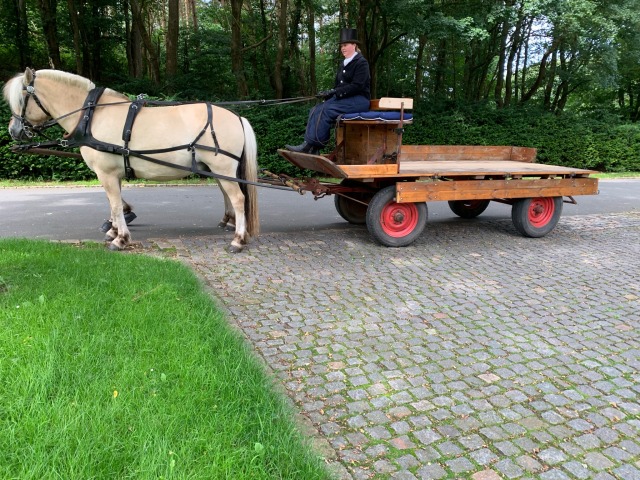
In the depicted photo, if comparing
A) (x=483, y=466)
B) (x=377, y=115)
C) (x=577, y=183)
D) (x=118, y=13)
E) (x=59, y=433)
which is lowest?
(x=483, y=466)

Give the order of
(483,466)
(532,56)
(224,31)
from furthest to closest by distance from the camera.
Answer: (532,56), (224,31), (483,466)

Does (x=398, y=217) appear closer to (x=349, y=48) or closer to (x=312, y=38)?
(x=349, y=48)

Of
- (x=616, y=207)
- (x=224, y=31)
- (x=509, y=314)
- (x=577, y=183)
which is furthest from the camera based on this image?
(x=224, y=31)

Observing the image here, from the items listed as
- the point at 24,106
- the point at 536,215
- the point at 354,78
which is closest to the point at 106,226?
the point at 24,106

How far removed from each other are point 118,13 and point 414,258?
63.5 ft

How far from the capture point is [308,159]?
22.1 feet

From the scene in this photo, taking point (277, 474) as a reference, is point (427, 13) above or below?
above

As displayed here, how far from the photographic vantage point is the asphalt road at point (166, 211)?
7605 mm

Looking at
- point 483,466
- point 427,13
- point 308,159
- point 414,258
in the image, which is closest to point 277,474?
point 483,466

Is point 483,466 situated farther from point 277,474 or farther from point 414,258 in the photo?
point 414,258

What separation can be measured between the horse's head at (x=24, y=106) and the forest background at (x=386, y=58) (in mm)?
7586

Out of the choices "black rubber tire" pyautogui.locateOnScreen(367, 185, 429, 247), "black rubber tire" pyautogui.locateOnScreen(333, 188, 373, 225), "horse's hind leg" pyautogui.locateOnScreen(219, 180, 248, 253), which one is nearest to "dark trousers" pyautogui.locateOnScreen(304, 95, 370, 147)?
"black rubber tire" pyautogui.locateOnScreen(367, 185, 429, 247)

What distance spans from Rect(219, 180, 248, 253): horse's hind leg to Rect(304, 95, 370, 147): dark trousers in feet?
3.98

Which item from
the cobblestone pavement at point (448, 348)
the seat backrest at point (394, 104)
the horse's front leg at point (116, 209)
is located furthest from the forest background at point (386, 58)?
the cobblestone pavement at point (448, 348)
